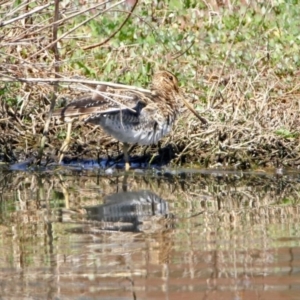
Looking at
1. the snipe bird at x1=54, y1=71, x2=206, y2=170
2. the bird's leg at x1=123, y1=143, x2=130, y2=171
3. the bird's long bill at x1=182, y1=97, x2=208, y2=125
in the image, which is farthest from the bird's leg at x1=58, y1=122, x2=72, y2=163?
the bird's long bill at x1=182, y1=97, x2=208, y2=125

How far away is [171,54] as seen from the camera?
11.1 m

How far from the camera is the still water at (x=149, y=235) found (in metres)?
5.50

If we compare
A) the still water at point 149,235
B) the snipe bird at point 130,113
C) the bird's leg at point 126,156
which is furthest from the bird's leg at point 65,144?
the bird's leg at point 126,156

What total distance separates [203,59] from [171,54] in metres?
0.32

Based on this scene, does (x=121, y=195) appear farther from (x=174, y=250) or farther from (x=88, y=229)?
(x=174, y=250)

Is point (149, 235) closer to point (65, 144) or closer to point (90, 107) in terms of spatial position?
point (90, 107)

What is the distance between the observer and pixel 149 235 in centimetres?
671

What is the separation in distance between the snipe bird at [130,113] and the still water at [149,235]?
33 centimetres

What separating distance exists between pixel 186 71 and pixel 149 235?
439 centimetres

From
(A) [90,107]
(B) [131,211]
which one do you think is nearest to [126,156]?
(A) [90,107]

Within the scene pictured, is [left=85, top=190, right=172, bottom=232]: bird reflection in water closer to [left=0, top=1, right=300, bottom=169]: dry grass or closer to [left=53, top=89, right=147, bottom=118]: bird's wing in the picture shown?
[left=53, top=89, right=147, bottom=118]: bird's wing

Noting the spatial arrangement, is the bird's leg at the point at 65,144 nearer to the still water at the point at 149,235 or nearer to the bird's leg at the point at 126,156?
the still water at the point at 149,235

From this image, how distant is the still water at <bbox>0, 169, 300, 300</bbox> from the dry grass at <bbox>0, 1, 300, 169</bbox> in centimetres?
35

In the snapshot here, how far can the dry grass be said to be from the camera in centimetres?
948
